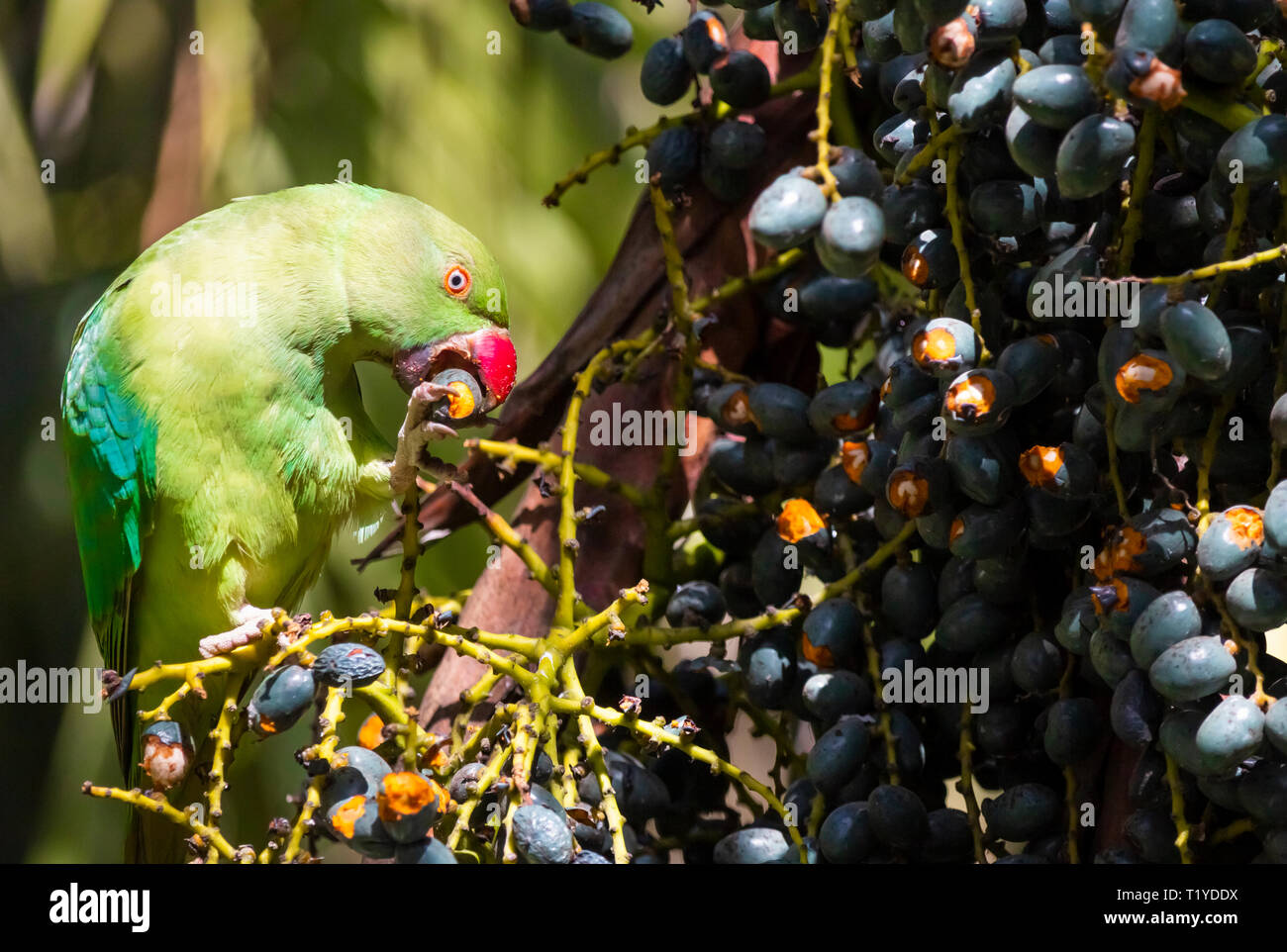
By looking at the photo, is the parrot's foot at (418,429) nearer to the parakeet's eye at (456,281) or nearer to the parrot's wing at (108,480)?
the parakeet's eye at (456,281)

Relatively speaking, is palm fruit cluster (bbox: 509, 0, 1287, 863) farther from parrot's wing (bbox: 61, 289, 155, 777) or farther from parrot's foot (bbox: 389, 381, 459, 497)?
parrot's wing (bbox: 61, 289, 155, 777)

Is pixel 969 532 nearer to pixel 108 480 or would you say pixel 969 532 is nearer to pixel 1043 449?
pixel 1043 449

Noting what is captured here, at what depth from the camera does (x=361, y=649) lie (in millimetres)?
971

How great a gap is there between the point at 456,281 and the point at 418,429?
0.29 meters

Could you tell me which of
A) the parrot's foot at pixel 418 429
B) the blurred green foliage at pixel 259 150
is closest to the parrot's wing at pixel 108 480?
the parrot's foot at pixel 418 429

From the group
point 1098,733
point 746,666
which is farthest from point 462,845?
point 1098,733

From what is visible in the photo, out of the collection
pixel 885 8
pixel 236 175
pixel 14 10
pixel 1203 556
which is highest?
pixel 14 10

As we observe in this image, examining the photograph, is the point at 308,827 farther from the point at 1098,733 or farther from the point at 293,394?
the point at 293,394

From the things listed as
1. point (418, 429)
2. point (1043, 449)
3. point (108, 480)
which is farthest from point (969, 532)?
point (108, 480)

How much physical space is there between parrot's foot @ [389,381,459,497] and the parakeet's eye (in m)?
0.22

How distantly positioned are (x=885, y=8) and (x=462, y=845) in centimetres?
78

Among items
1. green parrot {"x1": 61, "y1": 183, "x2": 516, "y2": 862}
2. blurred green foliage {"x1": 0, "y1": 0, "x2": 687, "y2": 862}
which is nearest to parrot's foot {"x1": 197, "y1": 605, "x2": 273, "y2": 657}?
green parrot {"x1": 61, "y1": 183, "x2": 516, "y2": 862}

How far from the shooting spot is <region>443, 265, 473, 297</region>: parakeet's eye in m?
1.63

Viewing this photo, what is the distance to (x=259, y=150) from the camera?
6.75ft
